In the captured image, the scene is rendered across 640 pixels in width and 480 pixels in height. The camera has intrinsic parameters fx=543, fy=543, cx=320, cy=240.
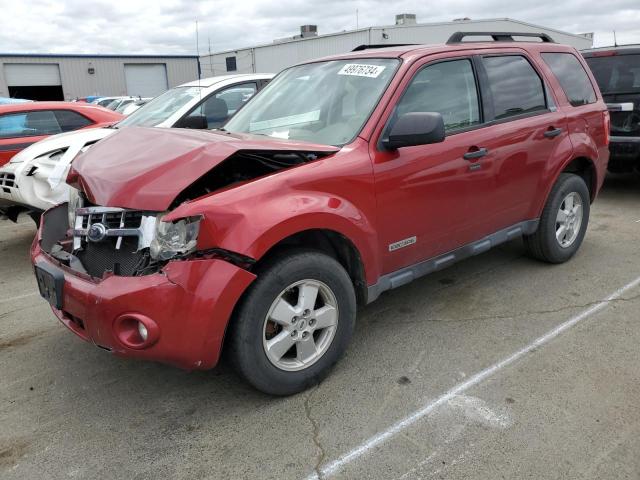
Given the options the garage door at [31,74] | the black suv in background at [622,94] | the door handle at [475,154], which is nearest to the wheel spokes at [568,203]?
the door handle at [475,154]

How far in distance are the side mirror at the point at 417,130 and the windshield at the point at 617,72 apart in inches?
218

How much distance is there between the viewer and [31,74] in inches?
1426

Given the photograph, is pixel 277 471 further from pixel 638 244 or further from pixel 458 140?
pixel 638 244

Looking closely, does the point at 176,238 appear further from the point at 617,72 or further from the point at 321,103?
the point at 617,72

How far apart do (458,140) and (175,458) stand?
2564 millimetres

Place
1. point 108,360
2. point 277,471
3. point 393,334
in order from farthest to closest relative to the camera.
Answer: point 393,334 < point 108,360 < point 277,471

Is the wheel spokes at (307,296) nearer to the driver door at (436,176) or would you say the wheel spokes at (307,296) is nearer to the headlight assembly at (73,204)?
the driver door at (436,176)

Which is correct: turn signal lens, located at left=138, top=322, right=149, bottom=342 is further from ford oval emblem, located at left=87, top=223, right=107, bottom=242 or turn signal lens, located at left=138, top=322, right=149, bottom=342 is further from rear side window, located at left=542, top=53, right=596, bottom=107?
rear side window, located at left=542, top=53, right=596, bottom=107

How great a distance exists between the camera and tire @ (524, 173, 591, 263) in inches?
179

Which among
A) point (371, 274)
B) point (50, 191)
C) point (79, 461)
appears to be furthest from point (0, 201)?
point (371, 274)

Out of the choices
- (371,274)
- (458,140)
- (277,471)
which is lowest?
(277,471)

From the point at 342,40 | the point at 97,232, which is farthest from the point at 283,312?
the point at 342,40

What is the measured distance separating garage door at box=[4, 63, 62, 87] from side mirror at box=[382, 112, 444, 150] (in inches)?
1550

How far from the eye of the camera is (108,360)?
3451 millimetres
